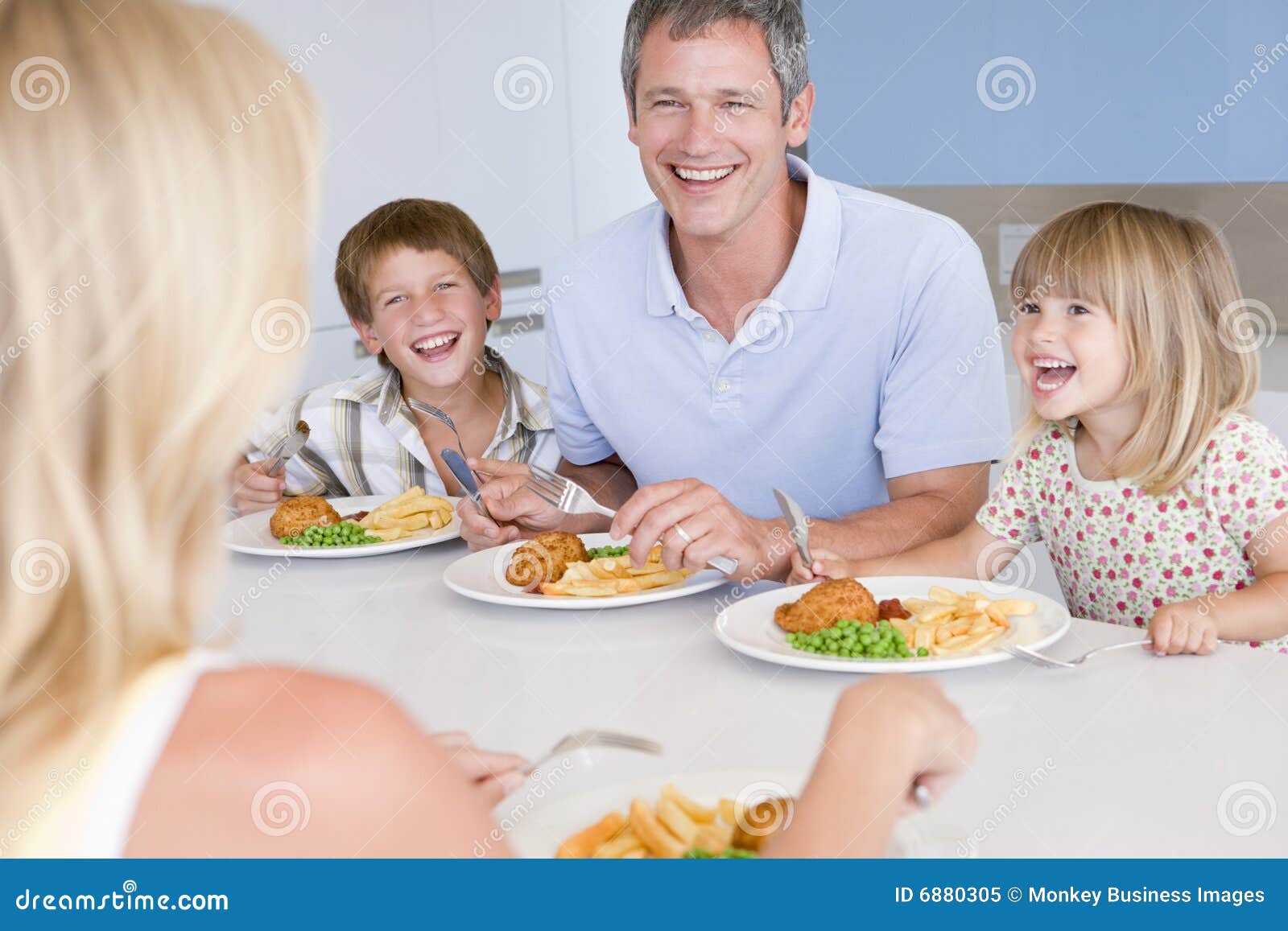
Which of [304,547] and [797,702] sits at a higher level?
[304,547]

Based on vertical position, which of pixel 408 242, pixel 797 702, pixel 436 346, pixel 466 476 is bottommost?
pixel 797 702

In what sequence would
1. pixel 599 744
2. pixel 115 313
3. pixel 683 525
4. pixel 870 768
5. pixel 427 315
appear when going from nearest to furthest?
pixel 115 313 → pixel 870 768 → pixel 599 744 → pixel 683 525 → pixel 427 315

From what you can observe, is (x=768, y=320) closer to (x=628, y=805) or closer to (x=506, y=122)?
(x=628, y=805)

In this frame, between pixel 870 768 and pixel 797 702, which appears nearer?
pixel 870 768

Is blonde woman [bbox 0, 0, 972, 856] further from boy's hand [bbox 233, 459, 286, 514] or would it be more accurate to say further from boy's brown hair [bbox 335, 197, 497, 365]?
boy's brown hair [bbox 335, 197, 497, 365]

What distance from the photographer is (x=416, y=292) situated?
271 cm

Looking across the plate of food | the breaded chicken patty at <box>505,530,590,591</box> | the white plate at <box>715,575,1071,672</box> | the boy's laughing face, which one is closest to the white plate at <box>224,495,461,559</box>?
the plate of food

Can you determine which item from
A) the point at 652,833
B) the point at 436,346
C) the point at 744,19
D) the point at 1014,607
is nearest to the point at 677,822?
the point at 652,833

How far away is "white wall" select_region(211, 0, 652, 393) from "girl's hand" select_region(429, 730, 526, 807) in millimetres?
2750

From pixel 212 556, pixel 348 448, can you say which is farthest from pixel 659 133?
pixel 212 556

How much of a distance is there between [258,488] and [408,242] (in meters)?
0.63

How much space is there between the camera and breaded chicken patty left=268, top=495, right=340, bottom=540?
2.13 metres

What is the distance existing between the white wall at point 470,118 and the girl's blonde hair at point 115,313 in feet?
9.61

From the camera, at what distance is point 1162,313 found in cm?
187
